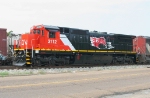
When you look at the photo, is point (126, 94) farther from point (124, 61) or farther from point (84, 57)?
point (124, 61)

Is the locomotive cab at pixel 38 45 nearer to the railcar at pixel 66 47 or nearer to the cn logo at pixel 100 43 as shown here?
the railcar at pixel 66 47

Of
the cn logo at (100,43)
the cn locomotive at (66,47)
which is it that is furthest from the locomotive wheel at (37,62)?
the cn logo at (100,43)

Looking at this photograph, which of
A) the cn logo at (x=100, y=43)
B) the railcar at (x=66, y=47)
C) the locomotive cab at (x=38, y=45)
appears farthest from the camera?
the cn logo at (x=100, y=43)

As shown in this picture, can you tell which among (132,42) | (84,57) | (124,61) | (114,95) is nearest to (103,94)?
(114,95)

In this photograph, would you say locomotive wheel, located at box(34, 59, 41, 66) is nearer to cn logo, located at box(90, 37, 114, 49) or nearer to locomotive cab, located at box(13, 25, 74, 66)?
locomotive cab, located at box(13, 25, 74, 66)

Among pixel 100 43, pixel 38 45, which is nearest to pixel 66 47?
pixel 38 45

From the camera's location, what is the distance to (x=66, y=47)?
22.0 meters

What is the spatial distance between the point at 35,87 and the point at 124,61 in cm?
2058

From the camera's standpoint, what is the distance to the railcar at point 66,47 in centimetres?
2009

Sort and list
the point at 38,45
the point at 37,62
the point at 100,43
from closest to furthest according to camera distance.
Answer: the point at 37,62, the point at 38,45, the point at 100,43

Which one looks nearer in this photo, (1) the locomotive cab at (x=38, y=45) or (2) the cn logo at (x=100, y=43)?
(1) the locomotive cab at (x=38, y=45)

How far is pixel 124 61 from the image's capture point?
90.6ft

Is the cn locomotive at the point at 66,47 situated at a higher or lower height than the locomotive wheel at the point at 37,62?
higher

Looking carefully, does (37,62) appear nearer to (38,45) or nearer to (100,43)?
(38,45)
